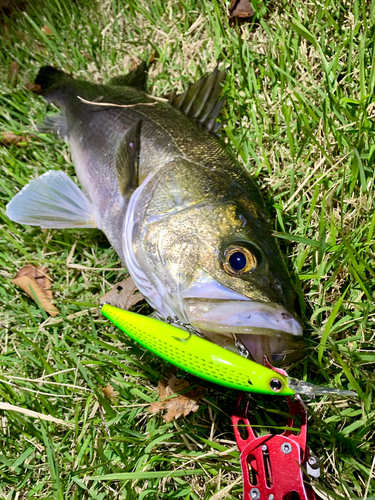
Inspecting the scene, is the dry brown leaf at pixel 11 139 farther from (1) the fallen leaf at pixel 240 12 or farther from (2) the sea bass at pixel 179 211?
(1) the fallen leaf at pixel 240 12

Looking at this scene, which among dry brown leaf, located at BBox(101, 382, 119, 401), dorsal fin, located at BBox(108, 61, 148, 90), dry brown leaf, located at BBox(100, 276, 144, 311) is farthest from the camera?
dorsal fin, located at BBox(108, 61, 148, 90)

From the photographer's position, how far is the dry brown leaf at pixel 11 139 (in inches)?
135

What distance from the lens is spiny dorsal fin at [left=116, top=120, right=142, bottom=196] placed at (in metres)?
2.26

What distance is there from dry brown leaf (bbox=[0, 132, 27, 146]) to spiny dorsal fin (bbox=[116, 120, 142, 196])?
1509 millimetres

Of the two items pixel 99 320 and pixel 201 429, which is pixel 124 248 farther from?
pixel 201 429

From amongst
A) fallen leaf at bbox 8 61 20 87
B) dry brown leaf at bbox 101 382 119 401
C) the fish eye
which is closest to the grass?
dry brown leaf at bbox 101 382 119 401

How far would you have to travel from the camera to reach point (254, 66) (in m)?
2.89

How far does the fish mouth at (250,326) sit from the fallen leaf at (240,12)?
2.41 meters

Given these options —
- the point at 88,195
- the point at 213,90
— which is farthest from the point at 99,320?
the point at 213,90

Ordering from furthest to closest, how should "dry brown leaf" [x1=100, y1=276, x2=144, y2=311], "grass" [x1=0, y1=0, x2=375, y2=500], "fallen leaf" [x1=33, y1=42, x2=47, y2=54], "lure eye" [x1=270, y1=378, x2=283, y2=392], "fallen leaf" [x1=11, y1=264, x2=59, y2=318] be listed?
"fallen leaf" [x1=33, y1=42, x2=47, y2=54] < "fallen leaf" [x1=11, y1=264, x2=59, y2=318] < "dry brown leaf" [x1=100, y1=276, x2=144, y2=311] < "grass" [x1=0, y1=0, x2=375, y2=500] < "lure eye" [x1=270, y1=378, x2=283, y2=392]

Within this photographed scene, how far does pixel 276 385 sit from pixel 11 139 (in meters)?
3.11

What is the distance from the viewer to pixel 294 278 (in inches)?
87.9

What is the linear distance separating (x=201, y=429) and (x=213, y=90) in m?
2.13

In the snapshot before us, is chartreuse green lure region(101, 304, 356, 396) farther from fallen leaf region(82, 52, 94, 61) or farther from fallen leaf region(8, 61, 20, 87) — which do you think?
fallen leaf region(8, 61, 20, 87)
